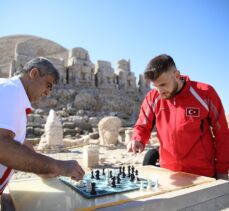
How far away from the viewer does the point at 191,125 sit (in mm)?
2486

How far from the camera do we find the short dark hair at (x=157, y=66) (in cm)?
246

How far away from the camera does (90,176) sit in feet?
7.46

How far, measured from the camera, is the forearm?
128 centimetres

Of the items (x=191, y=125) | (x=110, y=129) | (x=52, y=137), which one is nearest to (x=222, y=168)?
(x=191, y=125)

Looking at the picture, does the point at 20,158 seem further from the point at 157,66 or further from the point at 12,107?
the point at 157,66

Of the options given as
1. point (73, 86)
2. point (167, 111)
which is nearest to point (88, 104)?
point (73, 86)

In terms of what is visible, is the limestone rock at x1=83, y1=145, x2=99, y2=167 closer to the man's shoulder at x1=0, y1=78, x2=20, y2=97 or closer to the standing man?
the standing man

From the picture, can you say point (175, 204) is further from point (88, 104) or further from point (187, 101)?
point (88, 104)

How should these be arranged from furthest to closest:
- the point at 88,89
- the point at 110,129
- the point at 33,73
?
the point at 88,89 → the point at 110,129 → the point at 33,73

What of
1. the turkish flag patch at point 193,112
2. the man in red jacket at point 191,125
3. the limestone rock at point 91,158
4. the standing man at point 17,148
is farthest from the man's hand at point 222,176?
the limestone rock at point 91,158

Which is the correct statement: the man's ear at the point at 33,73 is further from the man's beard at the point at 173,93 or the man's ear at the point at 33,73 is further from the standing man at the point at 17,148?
the man's beard at the point at 173,93

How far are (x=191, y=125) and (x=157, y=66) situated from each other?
742 millimetres

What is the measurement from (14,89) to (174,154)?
1862 mm

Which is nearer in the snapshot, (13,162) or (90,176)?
(13,162)
